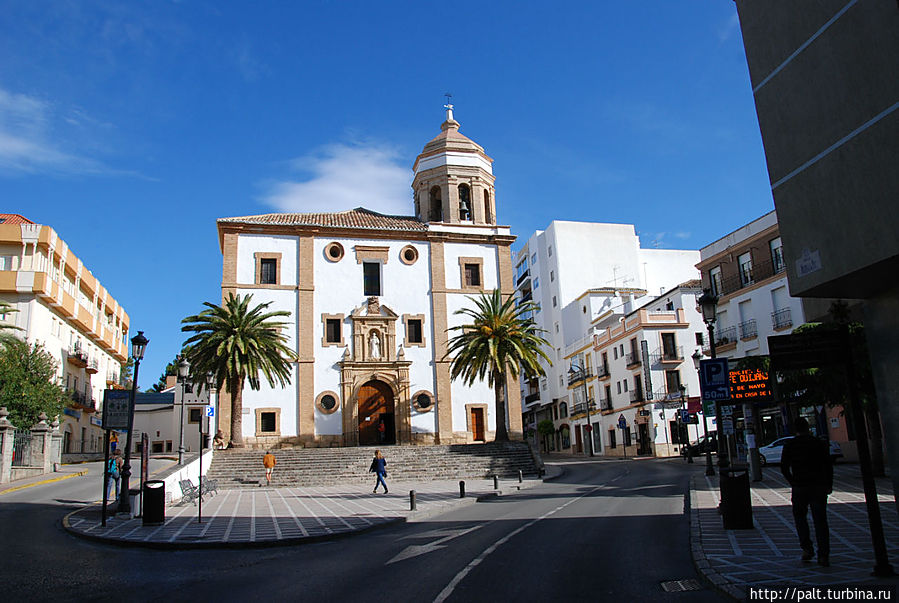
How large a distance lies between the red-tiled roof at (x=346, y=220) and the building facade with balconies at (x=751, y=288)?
17.9m

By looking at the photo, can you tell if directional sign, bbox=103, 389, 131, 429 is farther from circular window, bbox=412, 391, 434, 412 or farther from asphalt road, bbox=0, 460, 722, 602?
circular window, bbox=412, 391, 434, 412

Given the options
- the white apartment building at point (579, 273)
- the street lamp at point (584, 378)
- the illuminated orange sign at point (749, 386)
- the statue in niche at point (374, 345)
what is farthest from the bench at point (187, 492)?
the white apartment building at point (579, 273)

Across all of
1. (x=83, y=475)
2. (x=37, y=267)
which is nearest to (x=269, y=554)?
(x=83, y=475)

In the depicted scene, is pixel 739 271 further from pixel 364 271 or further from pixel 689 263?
pixel 689 263

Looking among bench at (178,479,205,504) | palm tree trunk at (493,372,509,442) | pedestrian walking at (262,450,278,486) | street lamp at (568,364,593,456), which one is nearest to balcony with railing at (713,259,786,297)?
palm tree trunk at (493,372,509,442)

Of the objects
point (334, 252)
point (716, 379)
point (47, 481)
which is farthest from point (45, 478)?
point (716, 379)

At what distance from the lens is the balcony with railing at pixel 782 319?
115 feet

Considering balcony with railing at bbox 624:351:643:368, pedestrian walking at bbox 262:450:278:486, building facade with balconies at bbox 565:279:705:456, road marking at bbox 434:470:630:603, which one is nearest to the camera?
road marking at bbox 434:470:630:603

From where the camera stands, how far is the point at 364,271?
41.7 m

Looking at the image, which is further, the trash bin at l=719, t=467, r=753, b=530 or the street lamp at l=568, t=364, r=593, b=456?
the street lamp at l=568, t=364, r=593, b=456

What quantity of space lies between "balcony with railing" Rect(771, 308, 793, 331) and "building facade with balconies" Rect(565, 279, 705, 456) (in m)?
7.64

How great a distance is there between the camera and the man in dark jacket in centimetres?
766

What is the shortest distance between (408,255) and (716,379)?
3001cm

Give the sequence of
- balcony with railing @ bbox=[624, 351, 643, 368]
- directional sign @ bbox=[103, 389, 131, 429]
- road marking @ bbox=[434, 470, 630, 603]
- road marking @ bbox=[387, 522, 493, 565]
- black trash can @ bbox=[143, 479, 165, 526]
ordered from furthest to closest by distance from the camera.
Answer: balcony with railing @ bbox=[624, 351, 643, 368] < directional sign @ bbox=[103, 389, 131, 429] < black trash can @ bbox=[143, 479, 165, 526] < road marking @ bbox=[387, 522, 493, 565] < road marking @ bbox=[434, 470, 630, 603]
